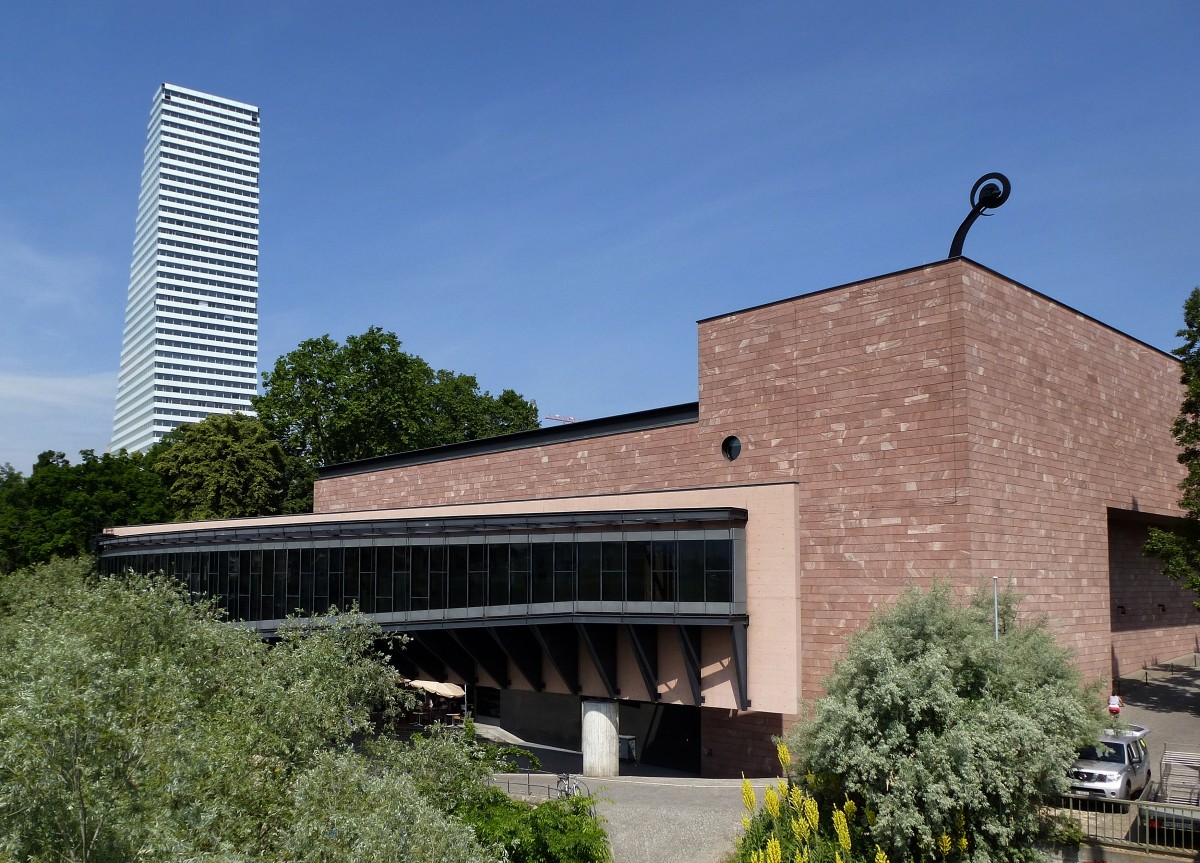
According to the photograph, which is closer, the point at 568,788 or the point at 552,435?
the point at 568,788

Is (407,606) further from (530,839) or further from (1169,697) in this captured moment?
(1169,697)

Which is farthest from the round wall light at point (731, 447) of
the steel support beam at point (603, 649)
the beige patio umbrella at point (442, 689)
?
the beige patio umbrella at point (442, 689)

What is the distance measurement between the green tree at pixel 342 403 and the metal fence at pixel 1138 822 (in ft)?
178

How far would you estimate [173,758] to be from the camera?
53.3 ft

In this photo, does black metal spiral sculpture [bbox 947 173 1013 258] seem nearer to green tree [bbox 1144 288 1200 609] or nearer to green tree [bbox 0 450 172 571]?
green tree [bbox 1144 288 1200 609]

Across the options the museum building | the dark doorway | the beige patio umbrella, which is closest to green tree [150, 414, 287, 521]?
the museum building

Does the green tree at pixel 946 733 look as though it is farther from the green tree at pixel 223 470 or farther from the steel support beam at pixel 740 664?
the green tree at pixel 223 470

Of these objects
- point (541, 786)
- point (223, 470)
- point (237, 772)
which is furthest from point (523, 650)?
point (223, 470)

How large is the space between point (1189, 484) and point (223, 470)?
55.6m

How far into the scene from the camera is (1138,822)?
20.9m

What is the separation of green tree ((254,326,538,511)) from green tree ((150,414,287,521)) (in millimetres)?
2272

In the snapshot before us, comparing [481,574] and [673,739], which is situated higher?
[481,574]

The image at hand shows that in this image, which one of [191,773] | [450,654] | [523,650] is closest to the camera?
[191,773]

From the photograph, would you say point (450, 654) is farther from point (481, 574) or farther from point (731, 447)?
point (731, 447)
